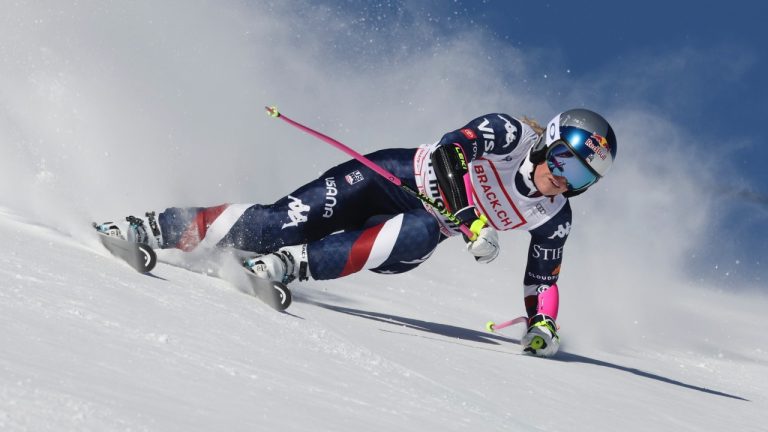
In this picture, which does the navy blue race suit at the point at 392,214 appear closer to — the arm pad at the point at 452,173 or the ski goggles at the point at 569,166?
the arm pad at the point at 452,173

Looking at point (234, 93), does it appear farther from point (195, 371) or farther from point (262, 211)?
point (195, 371)

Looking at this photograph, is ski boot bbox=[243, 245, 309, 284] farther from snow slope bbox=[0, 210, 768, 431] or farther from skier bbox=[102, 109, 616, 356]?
snow slope bbox=[0, 210, 768, 431]

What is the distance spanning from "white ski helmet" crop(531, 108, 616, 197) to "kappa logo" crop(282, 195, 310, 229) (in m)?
1.20

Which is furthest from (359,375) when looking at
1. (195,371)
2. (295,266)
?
(295,266)

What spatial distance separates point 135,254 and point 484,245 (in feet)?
4.80

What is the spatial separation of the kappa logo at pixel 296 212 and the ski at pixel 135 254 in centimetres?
92

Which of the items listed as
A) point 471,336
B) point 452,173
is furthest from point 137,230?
point 471,336

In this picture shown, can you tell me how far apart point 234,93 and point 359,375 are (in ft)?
35.3

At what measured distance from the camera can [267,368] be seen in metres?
2.66

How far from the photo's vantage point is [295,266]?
4418mm

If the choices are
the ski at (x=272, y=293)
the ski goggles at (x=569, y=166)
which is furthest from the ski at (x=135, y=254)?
the ski goggles at (x=569, y=166)

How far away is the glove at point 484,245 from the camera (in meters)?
4.30

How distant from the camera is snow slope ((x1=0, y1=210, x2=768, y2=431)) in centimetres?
197

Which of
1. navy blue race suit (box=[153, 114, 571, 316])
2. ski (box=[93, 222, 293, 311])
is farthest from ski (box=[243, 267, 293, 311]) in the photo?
navy blue race suit (box=[153, 114, 571, 316])
